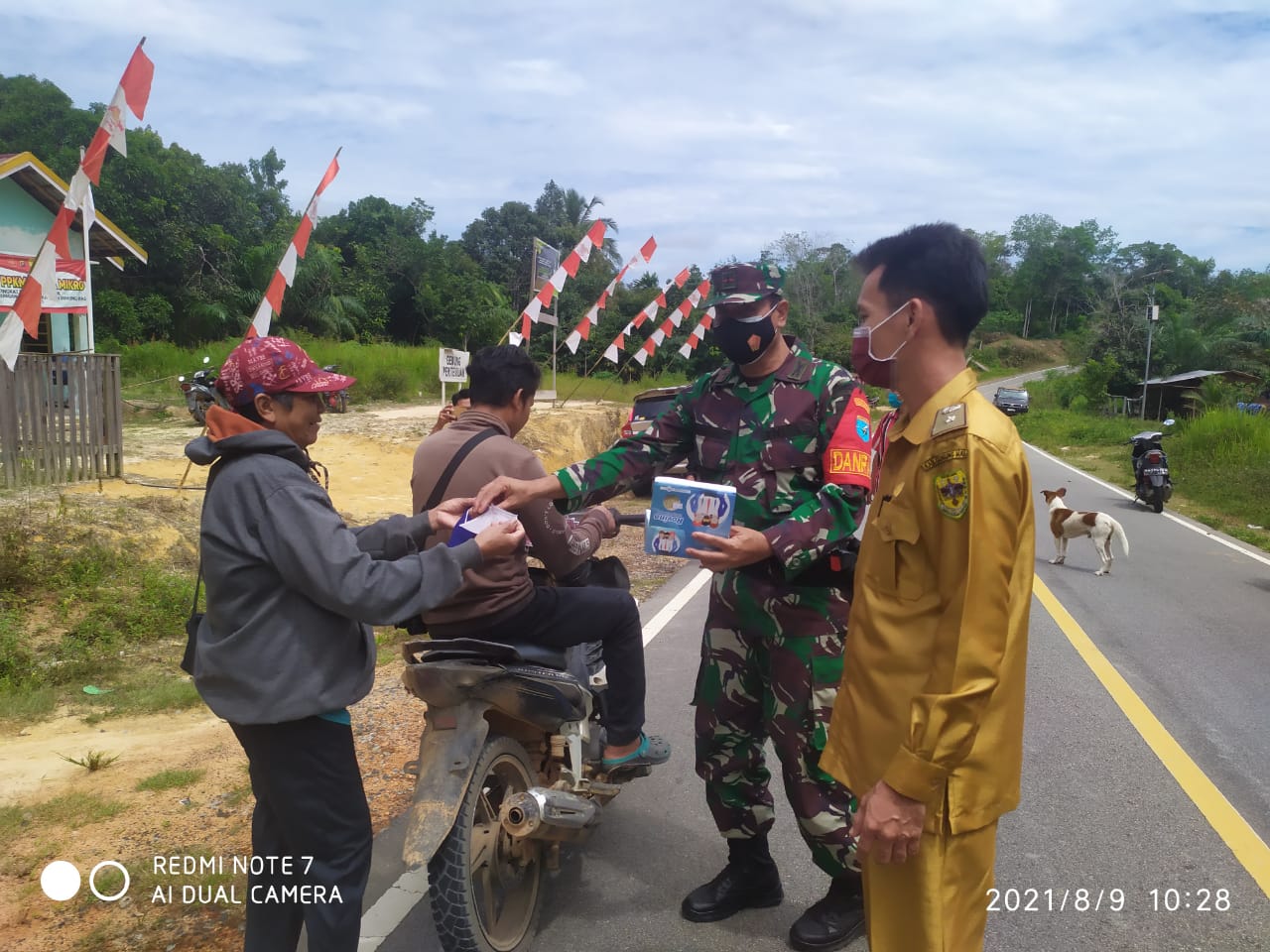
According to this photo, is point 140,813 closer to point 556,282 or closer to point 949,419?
point 949,419

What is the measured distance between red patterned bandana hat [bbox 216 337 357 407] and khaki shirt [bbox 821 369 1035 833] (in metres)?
1.51

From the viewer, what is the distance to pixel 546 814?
270cm

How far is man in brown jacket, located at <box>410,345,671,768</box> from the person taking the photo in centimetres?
294

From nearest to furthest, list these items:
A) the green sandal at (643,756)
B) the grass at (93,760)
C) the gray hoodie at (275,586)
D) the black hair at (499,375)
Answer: the gray hoodie at (275,586), the black hair at (499,375), the green sandal at (643,756), the grass at (93,760)

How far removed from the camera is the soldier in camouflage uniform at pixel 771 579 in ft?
8.91

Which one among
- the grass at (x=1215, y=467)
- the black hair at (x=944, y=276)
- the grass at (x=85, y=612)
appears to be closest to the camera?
the black hair at (x=944, y=276)

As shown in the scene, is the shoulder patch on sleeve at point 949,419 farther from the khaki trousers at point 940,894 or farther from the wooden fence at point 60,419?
the wooden fence at point 60,419

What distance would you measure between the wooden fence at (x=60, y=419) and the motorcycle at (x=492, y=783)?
281 inches

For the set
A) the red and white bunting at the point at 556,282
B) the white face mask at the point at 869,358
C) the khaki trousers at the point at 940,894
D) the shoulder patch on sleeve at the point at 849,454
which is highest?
the red and white bunting at the point at 556,282

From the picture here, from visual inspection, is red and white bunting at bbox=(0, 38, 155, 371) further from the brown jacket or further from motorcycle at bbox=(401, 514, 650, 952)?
motorcycle at bbox=(401, 514, 650, 952)

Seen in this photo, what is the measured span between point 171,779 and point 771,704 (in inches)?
108

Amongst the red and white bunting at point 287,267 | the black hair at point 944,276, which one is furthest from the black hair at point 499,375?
the red and white bunting at point 287,267

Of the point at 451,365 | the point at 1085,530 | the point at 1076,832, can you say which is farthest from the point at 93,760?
the point at 451,365

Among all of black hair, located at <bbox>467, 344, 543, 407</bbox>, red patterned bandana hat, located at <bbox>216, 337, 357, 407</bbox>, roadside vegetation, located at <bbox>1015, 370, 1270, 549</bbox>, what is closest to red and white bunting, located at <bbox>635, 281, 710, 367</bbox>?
roadside vegetation, located at <bbox>1015, 370, 1270, 549</bbox>
